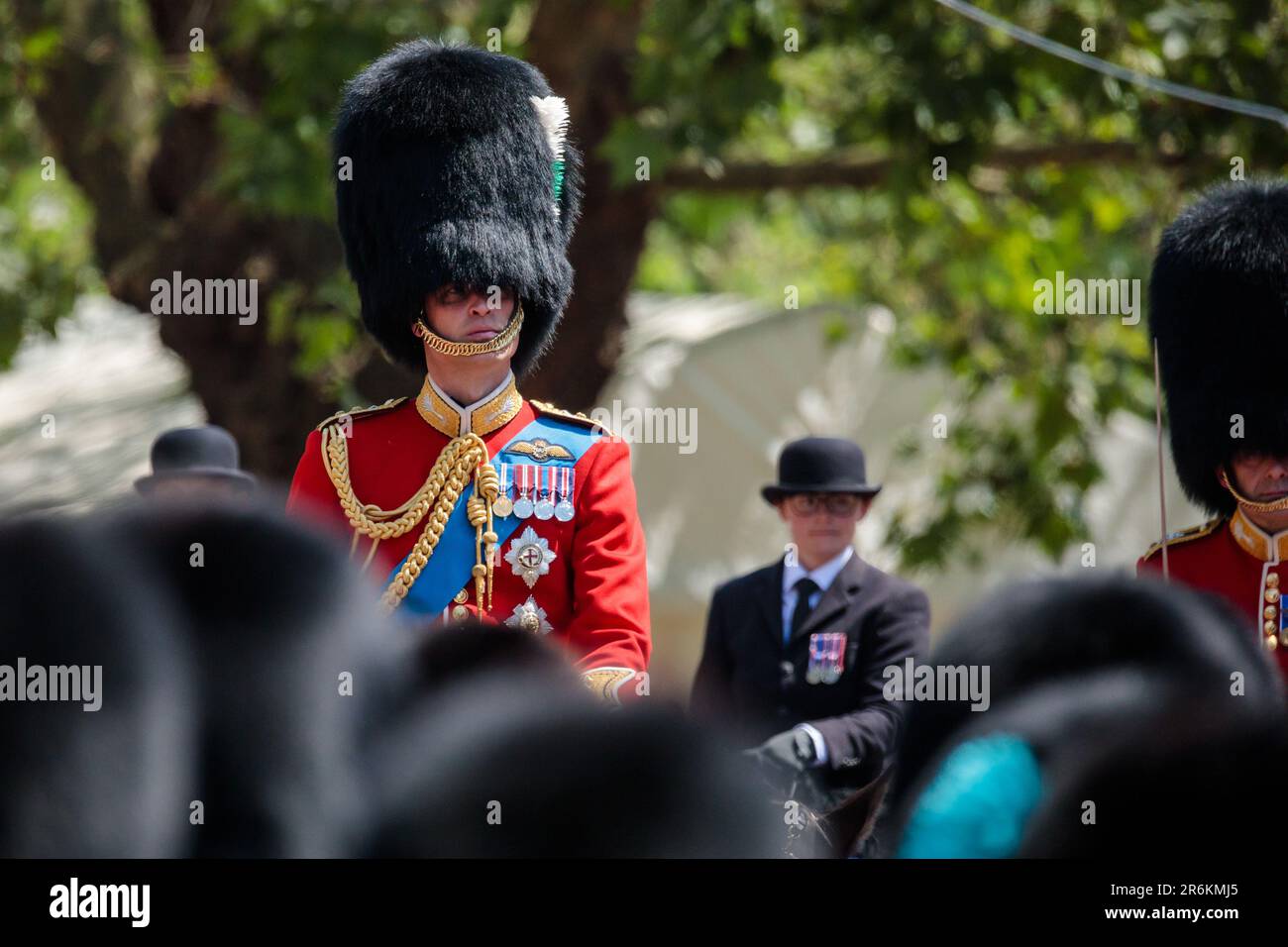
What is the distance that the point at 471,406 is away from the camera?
3398mm

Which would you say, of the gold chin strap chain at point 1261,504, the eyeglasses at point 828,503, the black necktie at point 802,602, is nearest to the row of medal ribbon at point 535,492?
the gold chin strap chain at point 1261,504

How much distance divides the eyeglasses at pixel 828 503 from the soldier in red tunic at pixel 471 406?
1750 mm

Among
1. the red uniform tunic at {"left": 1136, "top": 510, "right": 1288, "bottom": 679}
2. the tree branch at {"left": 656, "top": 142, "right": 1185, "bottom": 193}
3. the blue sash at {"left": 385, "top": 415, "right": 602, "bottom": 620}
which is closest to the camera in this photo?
the blue sash at {"left": 385, "top": 415, "right": 602, "bottom": 620}

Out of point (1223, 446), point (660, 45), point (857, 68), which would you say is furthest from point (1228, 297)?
point (857, 68)

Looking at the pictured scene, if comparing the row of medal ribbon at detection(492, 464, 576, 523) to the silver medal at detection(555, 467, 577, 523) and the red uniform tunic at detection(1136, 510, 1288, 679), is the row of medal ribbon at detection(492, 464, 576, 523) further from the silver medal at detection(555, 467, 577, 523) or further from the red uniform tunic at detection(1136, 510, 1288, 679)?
the red uniform tunic at detection(1136, 510, 1288, 679)

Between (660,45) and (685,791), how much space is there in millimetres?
5594

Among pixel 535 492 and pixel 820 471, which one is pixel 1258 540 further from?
pixel 535 492

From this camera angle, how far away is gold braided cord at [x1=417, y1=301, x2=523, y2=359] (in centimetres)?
328

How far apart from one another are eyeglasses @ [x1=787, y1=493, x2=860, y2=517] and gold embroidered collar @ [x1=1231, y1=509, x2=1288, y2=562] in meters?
1.36

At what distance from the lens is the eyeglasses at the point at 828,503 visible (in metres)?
5.15

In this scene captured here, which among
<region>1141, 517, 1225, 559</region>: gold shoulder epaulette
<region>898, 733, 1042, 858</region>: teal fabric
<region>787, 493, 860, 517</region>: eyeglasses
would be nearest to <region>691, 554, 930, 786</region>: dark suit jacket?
<region>787, 493, 860, 517</region>: eyeglasses

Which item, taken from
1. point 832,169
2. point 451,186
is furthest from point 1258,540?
point 832,169
